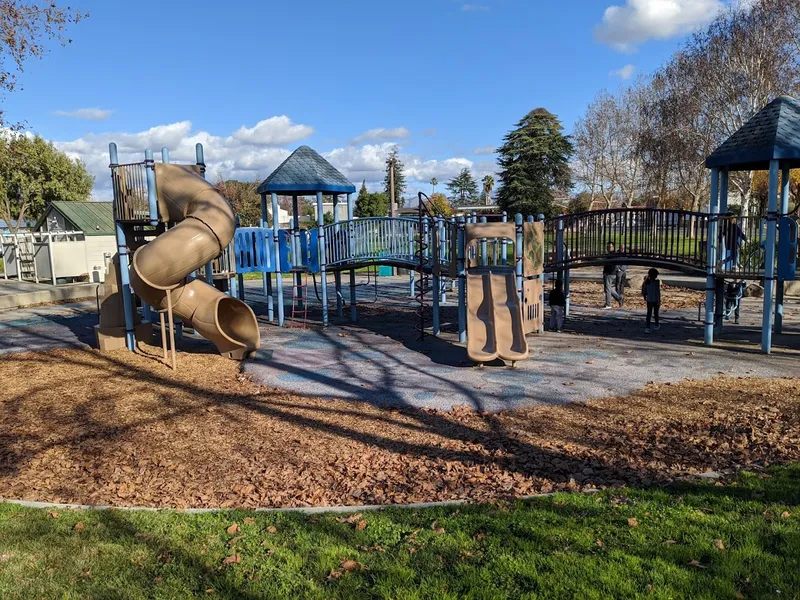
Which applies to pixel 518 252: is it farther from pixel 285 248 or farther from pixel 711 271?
pixel 285 248

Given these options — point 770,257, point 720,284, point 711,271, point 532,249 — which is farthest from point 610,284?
point 770,257

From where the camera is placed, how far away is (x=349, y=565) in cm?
425

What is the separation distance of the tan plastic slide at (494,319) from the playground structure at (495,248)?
21 millimetres

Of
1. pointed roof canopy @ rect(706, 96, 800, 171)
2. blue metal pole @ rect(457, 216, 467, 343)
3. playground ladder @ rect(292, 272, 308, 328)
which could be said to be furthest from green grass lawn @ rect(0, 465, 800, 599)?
playground ladder @ rect(292, 272, 308, 328)

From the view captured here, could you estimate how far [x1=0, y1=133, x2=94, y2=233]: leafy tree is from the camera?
161ft

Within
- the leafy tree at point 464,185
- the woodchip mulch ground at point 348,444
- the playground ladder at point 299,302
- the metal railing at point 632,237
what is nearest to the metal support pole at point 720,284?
the metal railing at point 632,237

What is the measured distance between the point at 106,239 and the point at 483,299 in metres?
27.4

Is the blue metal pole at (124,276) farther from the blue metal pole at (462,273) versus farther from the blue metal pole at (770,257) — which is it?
the blue metal pole at (770,257)

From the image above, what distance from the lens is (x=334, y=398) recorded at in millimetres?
9219

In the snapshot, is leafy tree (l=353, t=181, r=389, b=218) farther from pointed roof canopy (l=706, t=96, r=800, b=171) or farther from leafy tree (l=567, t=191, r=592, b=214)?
pointed roof canopy (l=706, t=96, r=800, b=171)

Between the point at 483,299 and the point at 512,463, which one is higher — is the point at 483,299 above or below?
above

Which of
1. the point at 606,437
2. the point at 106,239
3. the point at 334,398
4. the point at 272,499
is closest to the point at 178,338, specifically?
the point at 334,398

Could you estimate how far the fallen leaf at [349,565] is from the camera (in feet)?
13.9

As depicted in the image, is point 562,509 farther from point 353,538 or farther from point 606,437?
point 606,437
